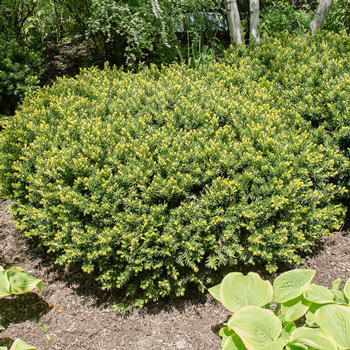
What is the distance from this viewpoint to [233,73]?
3.95 meters

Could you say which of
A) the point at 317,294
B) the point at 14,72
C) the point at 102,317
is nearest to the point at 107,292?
the point at 102,317

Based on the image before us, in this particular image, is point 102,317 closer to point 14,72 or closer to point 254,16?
point 14,72

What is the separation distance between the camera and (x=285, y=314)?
2.33m

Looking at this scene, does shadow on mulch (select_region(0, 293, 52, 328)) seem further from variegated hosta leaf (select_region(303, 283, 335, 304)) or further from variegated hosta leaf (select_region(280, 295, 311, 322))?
variegated hosta leaf (select_region(303, 283, 335, 304))

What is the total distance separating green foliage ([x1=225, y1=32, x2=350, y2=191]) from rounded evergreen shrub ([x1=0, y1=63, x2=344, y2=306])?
18 cm

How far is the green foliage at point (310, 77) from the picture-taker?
129 inches

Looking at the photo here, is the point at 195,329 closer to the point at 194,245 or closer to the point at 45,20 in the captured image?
the point at 194,245

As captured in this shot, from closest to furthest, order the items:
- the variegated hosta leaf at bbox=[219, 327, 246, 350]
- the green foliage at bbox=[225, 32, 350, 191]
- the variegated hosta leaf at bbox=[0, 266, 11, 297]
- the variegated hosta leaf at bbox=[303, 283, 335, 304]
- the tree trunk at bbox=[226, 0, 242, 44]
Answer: the variegated hosta leaf at bbox=[219, 327, 246, 350]
the variegated hosta leaf at bbox=[303, 283, 335, 304]
the variegated hosta leaf at bbox=[0, 266, 11, 297]
the green foliage at bbox=[225, 32, 350, 191]
the tree trunk at bbox=[226, 0, 242, 44]

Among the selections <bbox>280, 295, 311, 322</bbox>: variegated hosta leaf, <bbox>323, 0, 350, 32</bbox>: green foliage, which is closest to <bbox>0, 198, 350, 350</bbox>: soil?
<bbox>280, 295, 311, 322</bbox>: variegated hosta leaf

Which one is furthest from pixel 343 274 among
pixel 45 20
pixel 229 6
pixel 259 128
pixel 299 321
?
pixel 45 20

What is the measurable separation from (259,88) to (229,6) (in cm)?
230

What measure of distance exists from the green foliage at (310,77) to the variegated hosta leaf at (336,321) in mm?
1408

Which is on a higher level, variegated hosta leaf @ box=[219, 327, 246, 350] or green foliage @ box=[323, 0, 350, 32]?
green foliage @ box=[323, 0, 350, 32]

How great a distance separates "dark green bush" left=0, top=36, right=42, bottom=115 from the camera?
213 inches
